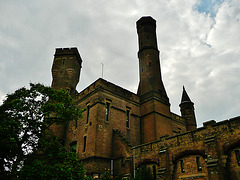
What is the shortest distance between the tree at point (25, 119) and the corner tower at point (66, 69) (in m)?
14.3

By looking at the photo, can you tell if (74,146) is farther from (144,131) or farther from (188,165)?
(188,165)

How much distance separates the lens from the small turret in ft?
111

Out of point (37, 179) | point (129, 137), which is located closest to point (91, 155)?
point (129, 137)

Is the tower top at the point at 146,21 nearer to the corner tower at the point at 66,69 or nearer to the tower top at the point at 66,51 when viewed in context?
the tower top at the point at 66,51

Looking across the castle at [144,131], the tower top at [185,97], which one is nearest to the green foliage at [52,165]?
the castle at [144,131]

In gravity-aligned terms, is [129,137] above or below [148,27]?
below

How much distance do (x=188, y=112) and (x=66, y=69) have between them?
20.9 metres

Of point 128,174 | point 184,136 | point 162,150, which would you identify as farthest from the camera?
point 128,174

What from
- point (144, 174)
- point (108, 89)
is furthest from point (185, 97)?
point (144, 174)

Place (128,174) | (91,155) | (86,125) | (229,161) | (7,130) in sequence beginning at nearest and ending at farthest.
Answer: (7,130), (229,161), (128,174), (91,155), (86,125)

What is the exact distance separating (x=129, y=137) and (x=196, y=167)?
33.4ft

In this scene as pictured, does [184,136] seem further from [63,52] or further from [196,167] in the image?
[63,52]

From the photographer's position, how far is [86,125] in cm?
2272

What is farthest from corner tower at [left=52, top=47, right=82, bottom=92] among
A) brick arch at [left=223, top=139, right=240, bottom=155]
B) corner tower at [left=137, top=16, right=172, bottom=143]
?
brick arch at [left=223, top=139, right=240, bottom=155]
